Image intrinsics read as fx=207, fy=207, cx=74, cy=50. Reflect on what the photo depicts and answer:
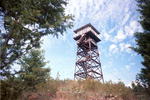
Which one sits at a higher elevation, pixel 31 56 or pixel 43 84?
pixel 31 56

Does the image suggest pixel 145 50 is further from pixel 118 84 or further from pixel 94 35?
pixel 94 35

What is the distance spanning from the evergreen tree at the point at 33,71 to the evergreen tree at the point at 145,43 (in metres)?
6.83

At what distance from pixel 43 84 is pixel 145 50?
7360 mm

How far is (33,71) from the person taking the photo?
49.6 feet

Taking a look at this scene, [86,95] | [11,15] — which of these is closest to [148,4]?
[86,95]

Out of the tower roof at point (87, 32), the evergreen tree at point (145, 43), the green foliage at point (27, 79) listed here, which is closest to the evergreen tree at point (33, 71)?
the green foliage at point (27, 79)

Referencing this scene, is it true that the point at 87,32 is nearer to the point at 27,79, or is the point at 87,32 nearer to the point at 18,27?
the point at 27,79

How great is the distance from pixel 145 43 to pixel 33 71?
8.02 meters

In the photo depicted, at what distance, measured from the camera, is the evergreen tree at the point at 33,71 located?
43.5 feet

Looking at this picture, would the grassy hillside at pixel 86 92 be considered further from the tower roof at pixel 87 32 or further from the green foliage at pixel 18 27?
the tower roof at pixel 87 32

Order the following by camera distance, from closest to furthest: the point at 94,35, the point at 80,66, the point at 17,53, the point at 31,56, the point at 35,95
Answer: the point at 17,53 < the point at 35,95 < the point at 31,56 < the point at 80,66 < the point at 94,35

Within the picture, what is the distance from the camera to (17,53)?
10.5m

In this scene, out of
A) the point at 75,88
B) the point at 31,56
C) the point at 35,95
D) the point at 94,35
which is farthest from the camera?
the point at 94,35

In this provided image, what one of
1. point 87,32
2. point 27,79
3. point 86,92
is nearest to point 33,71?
point 27,79
